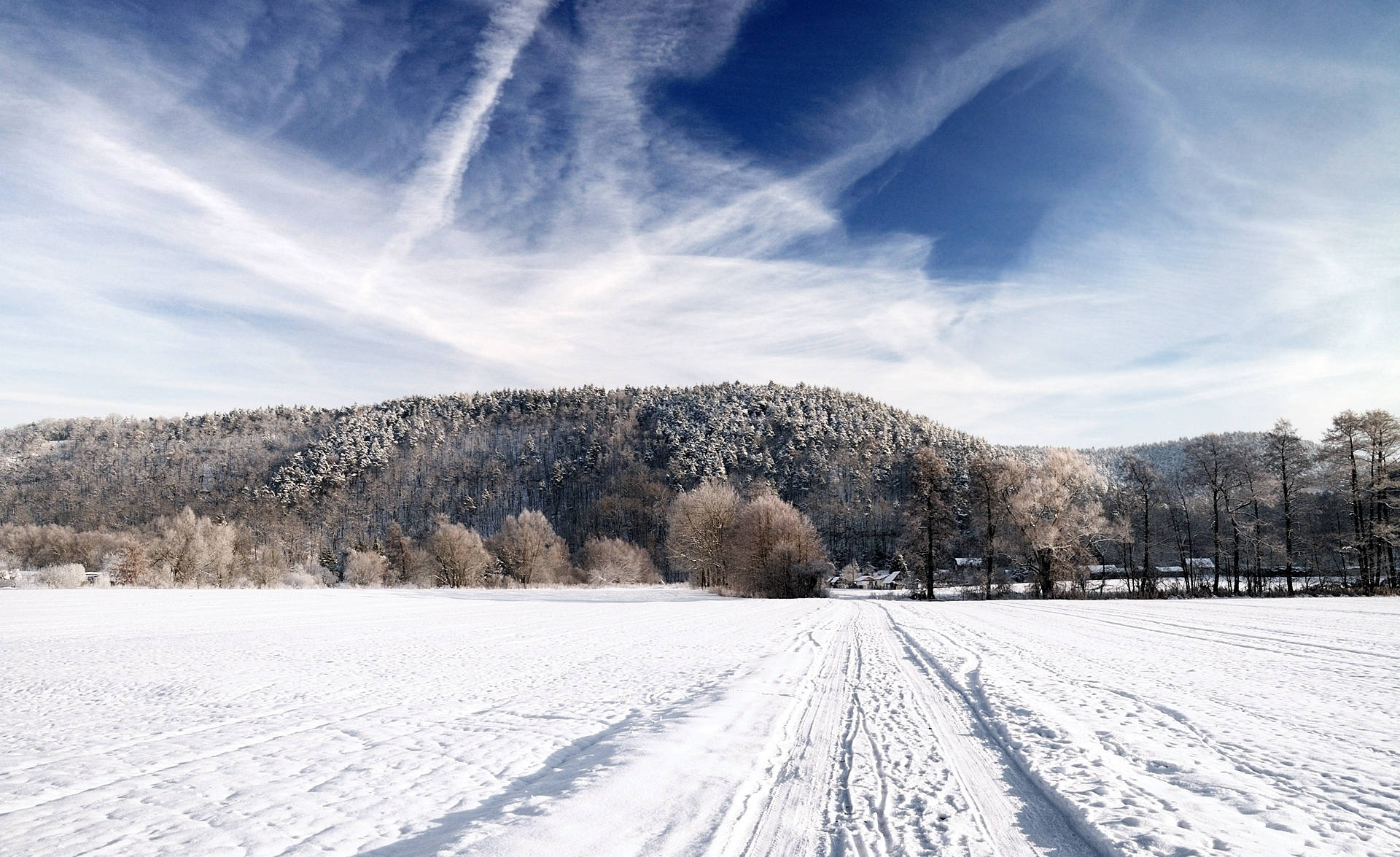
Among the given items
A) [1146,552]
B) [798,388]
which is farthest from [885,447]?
[1146,552]

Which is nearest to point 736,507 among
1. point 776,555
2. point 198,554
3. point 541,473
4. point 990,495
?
point 776,555

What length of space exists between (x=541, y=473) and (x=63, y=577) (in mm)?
128319

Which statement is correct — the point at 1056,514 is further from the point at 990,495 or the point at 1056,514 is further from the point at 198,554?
the point at 198,554

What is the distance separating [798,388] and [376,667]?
185621mm

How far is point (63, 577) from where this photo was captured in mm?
51750

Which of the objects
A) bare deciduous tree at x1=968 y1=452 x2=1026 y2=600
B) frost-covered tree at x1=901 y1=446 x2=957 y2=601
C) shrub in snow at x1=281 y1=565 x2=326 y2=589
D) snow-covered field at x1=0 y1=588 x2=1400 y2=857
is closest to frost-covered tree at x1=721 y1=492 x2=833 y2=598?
frost-covered tree at x1=901 y1=446 x2=957 y2=601

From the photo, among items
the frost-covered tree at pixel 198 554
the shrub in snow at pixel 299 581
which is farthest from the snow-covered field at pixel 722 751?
the shrub in snow at pixel 299 581

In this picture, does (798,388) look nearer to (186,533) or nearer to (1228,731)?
(186,533)

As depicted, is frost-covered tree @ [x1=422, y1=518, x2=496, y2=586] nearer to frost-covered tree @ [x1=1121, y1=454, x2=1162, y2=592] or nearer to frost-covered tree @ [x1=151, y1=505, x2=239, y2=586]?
frost-covered tree @ [x1=151, y1=505, x2=239, y2=586]

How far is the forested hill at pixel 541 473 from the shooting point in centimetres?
14300

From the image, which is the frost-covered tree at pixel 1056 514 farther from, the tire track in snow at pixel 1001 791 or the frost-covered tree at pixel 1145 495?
the tire track in snow at pixel 1001 791

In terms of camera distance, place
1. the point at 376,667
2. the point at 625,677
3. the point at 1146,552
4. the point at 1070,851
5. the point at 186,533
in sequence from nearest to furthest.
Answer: the point at 1070,851
the point at 625,677
the point at 376,667
the point at 1146,552
the point at 186,533

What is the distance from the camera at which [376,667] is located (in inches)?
514

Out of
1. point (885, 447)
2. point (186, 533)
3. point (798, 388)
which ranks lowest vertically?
point (186, 533)
